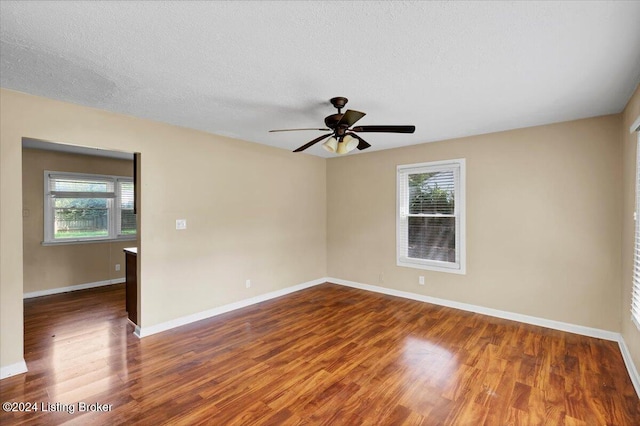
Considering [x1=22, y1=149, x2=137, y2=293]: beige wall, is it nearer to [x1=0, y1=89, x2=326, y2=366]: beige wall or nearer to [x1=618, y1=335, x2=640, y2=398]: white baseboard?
[x1=0, y1=89, x2=326, y2=366]: beige wall

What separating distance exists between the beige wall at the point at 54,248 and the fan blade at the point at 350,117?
17.2 ft

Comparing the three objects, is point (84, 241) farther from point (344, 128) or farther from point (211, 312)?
point (344, 128)

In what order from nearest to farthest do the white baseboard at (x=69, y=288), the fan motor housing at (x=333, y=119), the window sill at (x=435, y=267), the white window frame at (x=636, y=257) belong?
the white window frame at (x=636, y=257)
the fan motor housing at (x=333, y=119)
the window sill at (x=435, y=267)
the white baseboard at (x=69, y=288)

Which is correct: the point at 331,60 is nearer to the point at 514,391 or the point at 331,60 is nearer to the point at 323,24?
the point at 323,24

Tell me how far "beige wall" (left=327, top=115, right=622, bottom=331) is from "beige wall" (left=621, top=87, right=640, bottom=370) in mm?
177

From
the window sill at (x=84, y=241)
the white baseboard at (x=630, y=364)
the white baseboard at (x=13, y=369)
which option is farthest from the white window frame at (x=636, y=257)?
the window sill at (x=84, y=241)

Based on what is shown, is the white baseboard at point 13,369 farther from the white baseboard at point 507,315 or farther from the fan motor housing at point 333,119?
the white baseboard at point 507,315

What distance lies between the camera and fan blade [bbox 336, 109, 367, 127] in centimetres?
234

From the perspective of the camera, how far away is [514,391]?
7.54 feet

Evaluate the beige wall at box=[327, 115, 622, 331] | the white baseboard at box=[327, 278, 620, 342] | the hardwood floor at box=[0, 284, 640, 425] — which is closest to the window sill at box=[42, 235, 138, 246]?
the hardwood floor at box=[0, 284, 640, 425]

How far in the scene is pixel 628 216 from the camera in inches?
111

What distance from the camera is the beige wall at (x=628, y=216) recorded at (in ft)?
8.29

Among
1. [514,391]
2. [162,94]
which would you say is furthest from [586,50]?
[162,94]

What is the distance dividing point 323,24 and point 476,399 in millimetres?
2768
